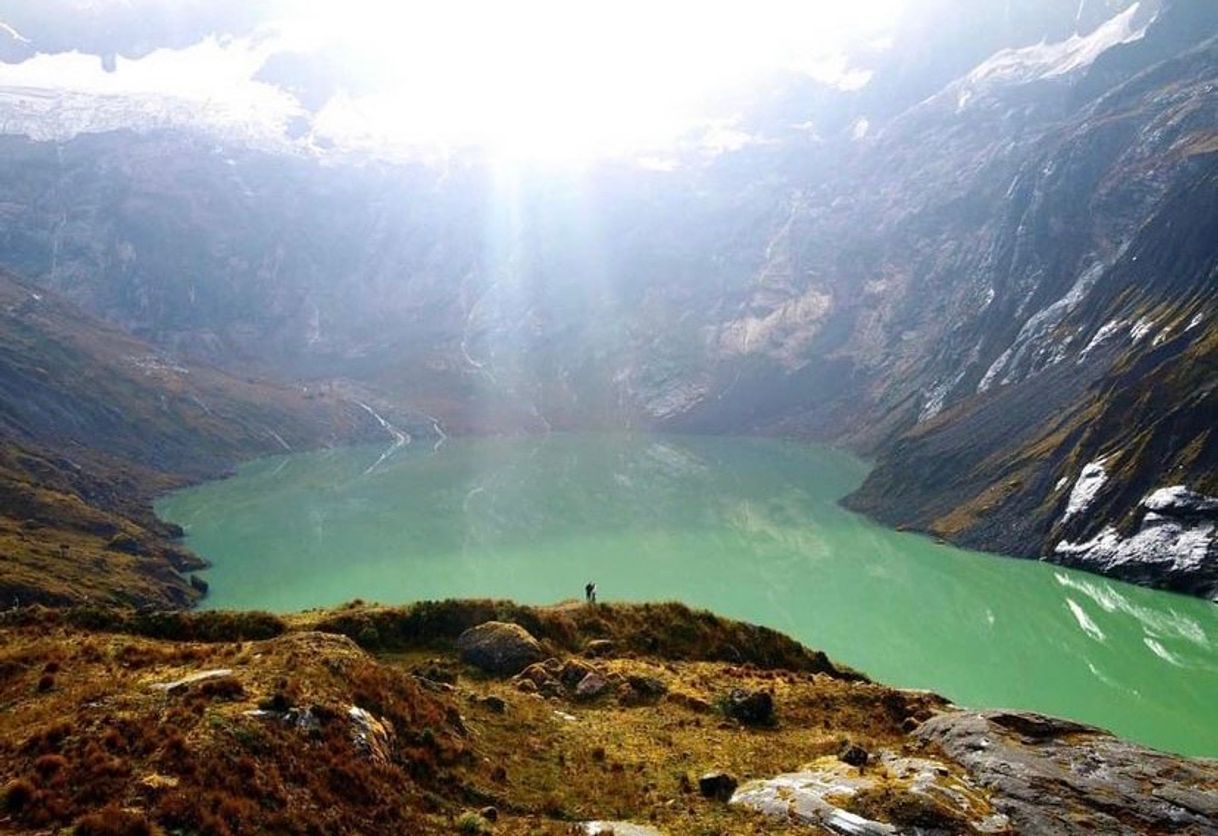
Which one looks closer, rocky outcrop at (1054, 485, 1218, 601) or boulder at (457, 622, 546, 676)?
boulder at (457, 622, 546, 676)

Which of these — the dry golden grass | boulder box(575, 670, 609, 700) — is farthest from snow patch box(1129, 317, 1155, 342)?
boulder box(575, 670, 609, 700)

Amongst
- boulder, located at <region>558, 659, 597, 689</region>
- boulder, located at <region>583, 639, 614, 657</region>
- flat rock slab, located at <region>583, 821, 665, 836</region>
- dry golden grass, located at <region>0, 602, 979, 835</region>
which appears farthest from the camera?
boulder, located at <region>583, 639, 614, 657</region>

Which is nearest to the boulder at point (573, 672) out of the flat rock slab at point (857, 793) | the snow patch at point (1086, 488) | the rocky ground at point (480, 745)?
the rocky ground at point (480, 745)

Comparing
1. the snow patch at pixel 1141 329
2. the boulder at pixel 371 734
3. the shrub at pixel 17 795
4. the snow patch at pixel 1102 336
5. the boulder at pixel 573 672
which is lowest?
the shrub at pixel 17 795

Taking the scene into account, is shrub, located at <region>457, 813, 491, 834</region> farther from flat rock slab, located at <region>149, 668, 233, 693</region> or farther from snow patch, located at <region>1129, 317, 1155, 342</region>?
snow patch, located at <region>1129, 317, 1155, 342</region>

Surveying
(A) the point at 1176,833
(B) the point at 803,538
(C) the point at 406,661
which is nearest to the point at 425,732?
(C) the point at 406,661

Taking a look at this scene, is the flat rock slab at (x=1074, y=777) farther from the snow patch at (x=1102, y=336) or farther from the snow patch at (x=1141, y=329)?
the snow patch at (x=1102, y=336)

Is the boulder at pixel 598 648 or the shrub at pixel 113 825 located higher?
the boulder at pixel 598 648
